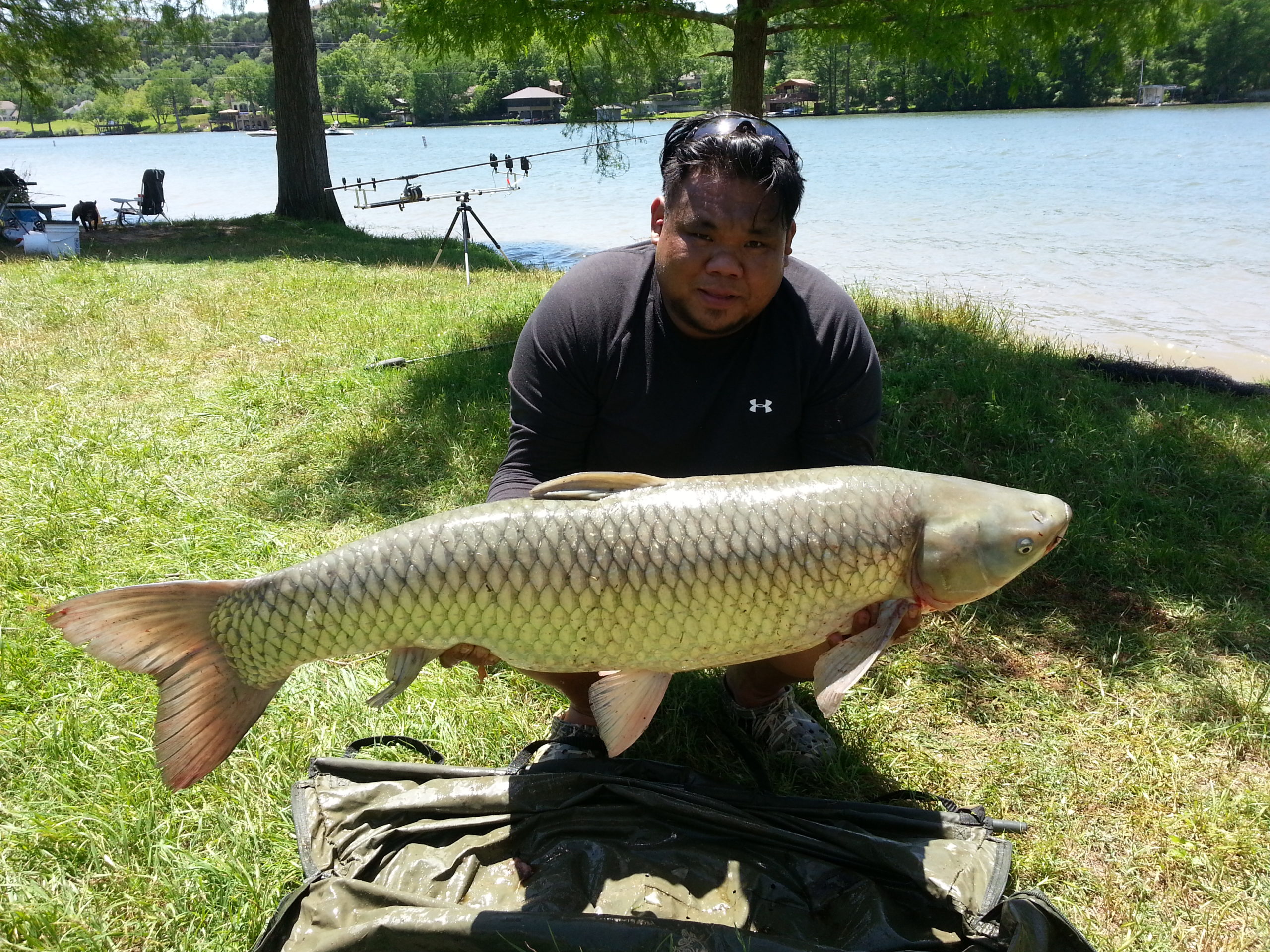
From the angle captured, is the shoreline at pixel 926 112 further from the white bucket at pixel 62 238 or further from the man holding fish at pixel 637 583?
the man holding fish at pixel 637 583

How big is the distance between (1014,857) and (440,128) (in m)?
Answer: 55.9

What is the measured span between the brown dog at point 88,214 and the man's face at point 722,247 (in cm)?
1173

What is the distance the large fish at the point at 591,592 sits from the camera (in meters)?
1.54

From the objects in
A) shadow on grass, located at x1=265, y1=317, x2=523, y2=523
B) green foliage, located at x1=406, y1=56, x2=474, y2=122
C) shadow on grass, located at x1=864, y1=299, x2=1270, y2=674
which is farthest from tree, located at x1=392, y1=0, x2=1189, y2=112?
green foliage, located at x1=406, y1=56, x2=474, y2=122

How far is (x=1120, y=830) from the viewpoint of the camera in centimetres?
195

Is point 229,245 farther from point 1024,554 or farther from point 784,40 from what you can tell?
point 1024,554

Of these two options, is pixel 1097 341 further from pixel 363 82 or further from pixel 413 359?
pixel 363 82

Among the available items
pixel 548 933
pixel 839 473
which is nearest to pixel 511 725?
pixel 548 933

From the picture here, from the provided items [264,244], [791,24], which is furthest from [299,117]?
[791,24]

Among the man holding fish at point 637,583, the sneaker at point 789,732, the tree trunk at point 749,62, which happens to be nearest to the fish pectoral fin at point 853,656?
the man holding fish at point 637,583

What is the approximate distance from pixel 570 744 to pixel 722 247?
3.74 feet

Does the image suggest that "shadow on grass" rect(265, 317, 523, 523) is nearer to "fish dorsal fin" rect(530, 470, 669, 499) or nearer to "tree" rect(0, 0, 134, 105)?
"fish dorsal fin" rect(530, 470, 669, 499)

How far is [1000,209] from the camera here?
13.7 meters

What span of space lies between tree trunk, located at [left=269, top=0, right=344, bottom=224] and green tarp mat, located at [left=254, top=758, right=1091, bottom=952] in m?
10.9
